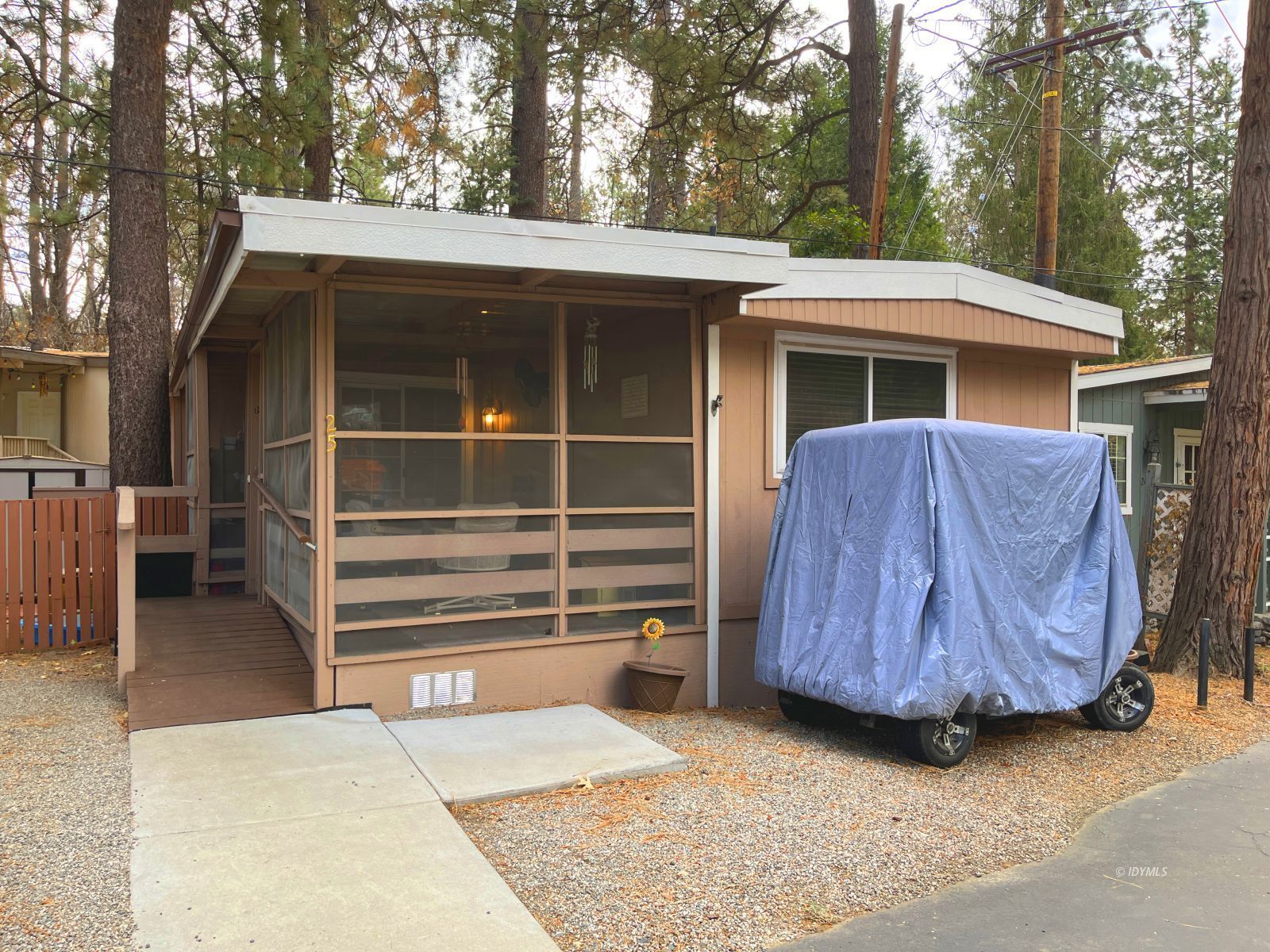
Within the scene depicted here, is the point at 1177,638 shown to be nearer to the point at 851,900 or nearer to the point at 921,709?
the point at 921,709

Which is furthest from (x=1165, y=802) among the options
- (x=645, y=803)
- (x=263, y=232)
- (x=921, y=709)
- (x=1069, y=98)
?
(x=1069, y=98)

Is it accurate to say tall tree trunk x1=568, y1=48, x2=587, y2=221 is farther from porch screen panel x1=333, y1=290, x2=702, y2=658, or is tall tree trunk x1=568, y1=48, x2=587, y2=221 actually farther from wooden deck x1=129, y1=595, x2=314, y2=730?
wooden deck x1=129, y1=595, x2=314, y2=730

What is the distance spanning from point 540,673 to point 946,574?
258cm

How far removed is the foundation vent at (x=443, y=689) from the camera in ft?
19.0

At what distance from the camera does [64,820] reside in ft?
12.8

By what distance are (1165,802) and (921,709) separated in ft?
4.23

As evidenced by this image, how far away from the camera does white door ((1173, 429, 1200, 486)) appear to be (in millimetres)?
12515

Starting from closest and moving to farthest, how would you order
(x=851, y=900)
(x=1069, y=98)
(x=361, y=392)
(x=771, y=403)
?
(x=851, y=900) → (x=361, y=392) → (x=771, y=403) → (x=1069, y=98)

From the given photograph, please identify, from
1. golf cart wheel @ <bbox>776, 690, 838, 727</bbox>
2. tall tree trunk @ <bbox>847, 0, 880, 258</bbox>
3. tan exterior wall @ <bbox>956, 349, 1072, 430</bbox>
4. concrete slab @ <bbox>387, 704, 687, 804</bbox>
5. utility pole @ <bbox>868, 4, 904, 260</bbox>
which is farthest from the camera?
tall tree trunk @ <bbox>847, 0, 880, 258</bbox>

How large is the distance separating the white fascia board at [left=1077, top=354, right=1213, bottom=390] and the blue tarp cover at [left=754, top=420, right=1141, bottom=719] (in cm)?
565

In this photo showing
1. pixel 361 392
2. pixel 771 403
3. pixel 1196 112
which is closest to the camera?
pixel 361 392

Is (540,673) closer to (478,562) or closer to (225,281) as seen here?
(478,562)

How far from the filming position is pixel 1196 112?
2164cm

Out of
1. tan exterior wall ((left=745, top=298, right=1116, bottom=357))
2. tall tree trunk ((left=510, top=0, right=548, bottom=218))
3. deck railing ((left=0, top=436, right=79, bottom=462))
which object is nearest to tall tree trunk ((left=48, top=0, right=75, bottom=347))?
deck railing ((left=0, top=436, right=79, bottom=462))
